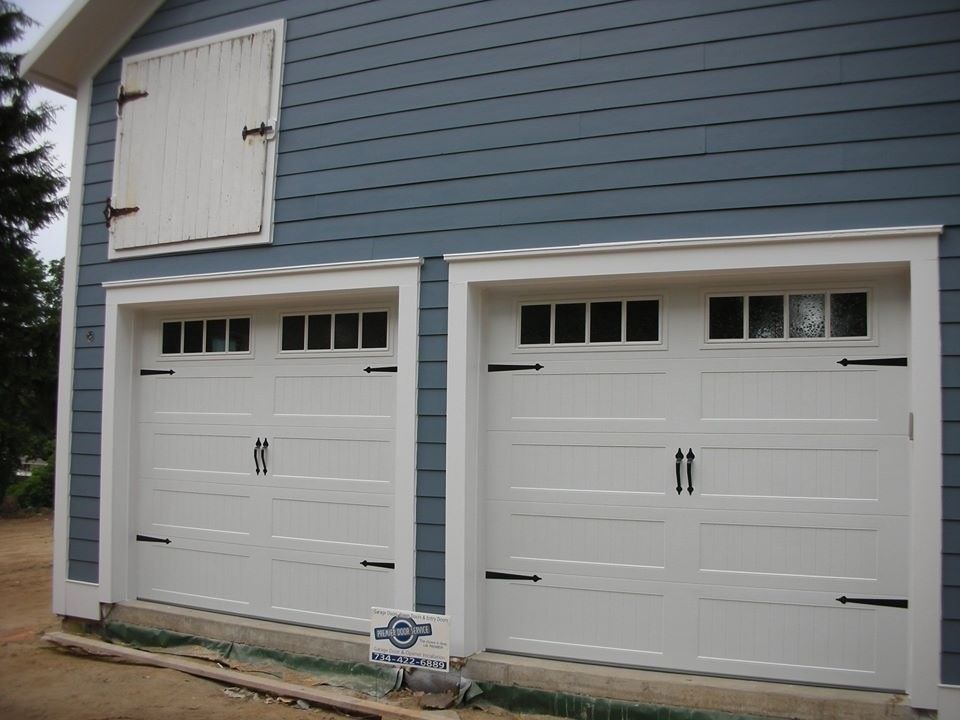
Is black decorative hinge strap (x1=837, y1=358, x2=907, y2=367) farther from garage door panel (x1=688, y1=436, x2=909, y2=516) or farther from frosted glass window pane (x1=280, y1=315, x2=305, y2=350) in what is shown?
frosted glass window pane (x1=280, y1=315, x2=305, y2=350)

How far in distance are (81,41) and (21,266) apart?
9.08 m

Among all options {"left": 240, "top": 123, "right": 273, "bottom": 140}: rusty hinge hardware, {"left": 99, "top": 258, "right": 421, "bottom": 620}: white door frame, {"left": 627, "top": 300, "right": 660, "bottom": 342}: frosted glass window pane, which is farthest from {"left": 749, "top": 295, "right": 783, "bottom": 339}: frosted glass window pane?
Result: {"left": 240, "top": 123, "right": 273, "bottom": 140}: rusty hinge hardware

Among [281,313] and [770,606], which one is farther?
[281,313]

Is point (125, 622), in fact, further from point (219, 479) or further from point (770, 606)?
point (770, 606)

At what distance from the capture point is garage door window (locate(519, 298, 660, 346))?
4.20 meters

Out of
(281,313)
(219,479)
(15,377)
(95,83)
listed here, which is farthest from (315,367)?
(15,377)

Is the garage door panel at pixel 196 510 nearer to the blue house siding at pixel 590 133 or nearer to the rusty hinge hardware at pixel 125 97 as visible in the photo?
the blue house siding at pixel 590 133

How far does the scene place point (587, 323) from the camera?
4324 millimetres

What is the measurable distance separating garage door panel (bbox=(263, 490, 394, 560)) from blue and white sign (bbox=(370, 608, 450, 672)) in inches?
16.6

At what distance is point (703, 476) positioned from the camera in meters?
4.03

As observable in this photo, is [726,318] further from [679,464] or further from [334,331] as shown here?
[334,331]

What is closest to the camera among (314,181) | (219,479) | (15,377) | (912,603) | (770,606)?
(912,603)

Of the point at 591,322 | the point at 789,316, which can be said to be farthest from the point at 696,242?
the point at 591,322

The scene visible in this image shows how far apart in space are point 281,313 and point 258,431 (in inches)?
29.9
